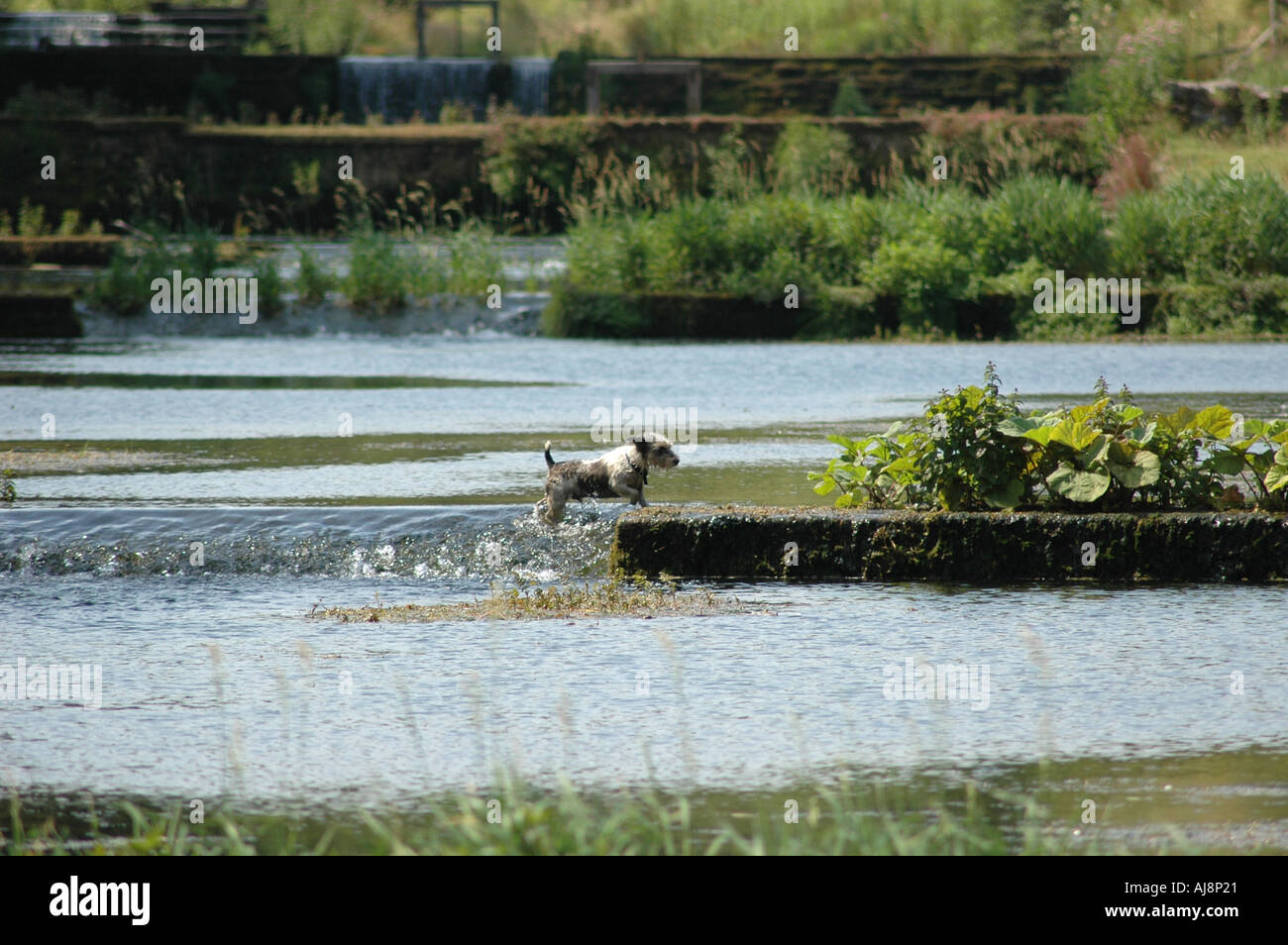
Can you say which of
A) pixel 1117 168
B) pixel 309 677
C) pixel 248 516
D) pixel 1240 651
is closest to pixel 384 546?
pixel 248 516

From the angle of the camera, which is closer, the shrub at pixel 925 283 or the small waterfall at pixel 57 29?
the shrub at pixel 925 283

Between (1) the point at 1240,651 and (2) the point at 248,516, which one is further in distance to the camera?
(2) the point at 248,516

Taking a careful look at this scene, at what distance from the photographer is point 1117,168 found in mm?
24484

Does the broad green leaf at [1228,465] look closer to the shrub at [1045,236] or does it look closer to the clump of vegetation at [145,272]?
the shrub at [1045,236]

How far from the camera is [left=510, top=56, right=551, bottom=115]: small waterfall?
36.2m

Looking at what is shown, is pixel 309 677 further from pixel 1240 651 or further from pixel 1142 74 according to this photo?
pixel 1142 74

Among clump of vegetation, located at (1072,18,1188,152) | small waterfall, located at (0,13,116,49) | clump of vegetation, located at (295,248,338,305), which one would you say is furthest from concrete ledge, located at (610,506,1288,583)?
small waterfall, located at (0,13,116,49)

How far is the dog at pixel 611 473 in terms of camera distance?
8.61 metres

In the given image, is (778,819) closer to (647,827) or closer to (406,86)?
(647,827)

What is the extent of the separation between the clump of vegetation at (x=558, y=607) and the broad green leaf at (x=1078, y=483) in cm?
164

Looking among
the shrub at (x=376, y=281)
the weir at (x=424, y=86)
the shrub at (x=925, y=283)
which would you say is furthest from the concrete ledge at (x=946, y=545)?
the weir at (x=424, y=86)

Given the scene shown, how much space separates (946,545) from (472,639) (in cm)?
236

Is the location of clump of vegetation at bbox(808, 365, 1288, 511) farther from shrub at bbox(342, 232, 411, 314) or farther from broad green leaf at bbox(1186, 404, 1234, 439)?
shrub at bbox(342, 232, 411, 314)

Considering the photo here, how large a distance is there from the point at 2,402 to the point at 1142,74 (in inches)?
833
